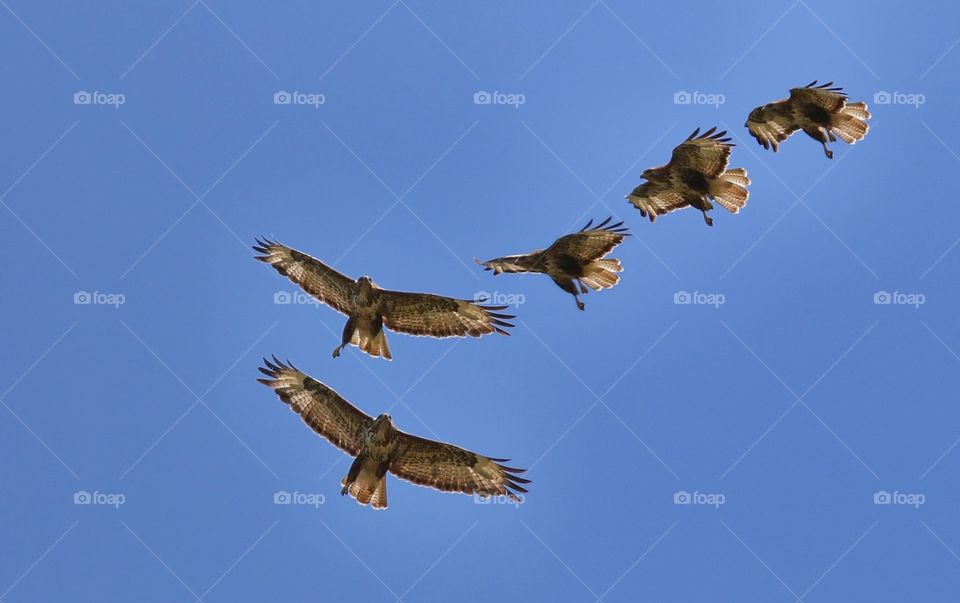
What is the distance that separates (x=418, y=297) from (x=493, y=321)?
4.08ft

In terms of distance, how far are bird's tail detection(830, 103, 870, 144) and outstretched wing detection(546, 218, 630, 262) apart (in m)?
4.15

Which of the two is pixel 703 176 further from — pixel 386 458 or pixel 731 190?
pixel 386 458

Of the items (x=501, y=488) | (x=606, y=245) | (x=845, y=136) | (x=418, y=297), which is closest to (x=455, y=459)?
(x=501, y=488)

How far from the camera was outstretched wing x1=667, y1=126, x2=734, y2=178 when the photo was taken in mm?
25141

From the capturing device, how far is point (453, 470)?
25.7 meters

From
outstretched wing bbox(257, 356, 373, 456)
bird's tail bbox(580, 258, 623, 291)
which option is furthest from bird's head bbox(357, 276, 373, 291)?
bird's tail bbox(580, 258, 623, 291)

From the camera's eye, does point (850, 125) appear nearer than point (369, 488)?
No

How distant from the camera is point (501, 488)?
25.7 metres

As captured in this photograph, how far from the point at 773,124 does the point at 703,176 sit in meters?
1.61

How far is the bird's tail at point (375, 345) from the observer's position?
1005 inches

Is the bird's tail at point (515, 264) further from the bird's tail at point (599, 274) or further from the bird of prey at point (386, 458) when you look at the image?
the bird of prey at point (386, 458)

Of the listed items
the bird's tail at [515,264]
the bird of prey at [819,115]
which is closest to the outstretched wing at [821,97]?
the bird of prey at [819,115]

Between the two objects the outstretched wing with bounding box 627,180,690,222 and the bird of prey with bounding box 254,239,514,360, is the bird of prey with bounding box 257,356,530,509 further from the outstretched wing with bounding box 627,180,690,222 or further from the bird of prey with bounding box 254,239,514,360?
the outstretched wing with bounding box 627,180,690,222

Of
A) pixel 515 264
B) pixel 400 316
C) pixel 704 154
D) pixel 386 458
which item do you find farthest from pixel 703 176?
pixel 386 458
